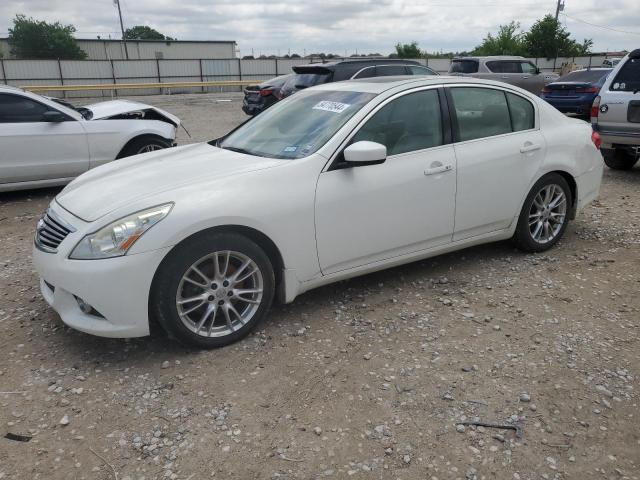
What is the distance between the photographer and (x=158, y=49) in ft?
170

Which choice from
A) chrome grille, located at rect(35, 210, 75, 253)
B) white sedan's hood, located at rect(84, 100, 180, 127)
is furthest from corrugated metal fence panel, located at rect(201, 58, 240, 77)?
chrome grille, located at rect(35, 210, 75, 253)

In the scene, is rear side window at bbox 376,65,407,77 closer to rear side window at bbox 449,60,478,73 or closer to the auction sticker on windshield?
rear side window at bbox 449,60,478,73

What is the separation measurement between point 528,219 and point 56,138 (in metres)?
5.98

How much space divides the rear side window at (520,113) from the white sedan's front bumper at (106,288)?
322 cm

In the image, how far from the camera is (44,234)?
137 inches

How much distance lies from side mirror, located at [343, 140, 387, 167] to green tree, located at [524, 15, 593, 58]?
41394 mm

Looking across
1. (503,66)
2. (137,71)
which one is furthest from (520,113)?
(137,71)

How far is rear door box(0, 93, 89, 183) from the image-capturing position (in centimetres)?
694

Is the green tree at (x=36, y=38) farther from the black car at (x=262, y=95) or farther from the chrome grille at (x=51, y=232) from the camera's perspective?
the chrome grille at (x=51, y=232)

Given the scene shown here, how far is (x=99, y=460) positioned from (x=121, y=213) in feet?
4.49

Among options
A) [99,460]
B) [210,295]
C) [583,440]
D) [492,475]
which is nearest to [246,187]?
[210,295]

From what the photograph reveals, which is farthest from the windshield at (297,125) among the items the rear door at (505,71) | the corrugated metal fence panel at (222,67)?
the corrugated metal fence panel at (222,67)

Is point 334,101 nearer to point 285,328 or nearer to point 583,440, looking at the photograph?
point 285,328

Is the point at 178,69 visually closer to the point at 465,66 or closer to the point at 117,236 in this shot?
the point at 465,66
